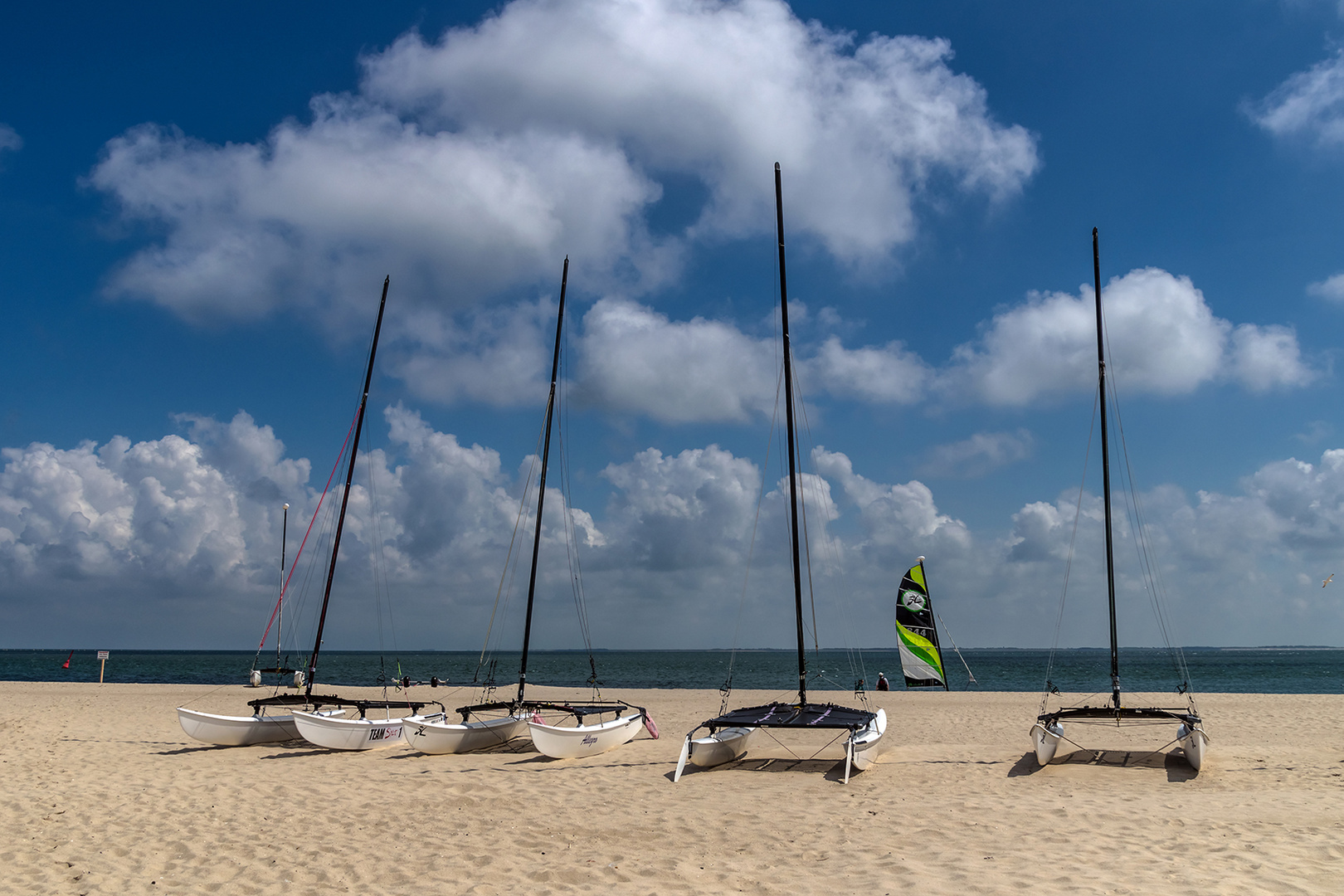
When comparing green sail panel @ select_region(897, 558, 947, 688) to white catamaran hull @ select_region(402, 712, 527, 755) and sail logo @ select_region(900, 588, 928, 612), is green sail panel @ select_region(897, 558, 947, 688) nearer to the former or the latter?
sail logo @ select_region(900, 588, 928, 612)

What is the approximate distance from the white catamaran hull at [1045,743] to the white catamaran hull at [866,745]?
2.59 m

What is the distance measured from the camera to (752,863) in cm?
853

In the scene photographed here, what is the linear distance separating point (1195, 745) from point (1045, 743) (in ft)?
7.26

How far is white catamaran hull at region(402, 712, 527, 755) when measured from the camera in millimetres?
16047

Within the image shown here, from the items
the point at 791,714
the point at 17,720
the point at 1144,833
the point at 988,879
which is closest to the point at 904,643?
the point at 791,714

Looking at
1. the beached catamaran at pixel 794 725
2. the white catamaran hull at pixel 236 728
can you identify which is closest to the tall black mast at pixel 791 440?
the beached catamaran at pixel 794 725

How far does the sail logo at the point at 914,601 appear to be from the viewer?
29.0 meters

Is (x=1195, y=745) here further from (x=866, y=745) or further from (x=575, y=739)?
(x=575, y=739)

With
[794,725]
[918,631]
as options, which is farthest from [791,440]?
[918,631]

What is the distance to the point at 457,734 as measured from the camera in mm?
16281

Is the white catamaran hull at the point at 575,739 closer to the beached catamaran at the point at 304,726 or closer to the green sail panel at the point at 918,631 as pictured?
the beached catamaran at the point at 304,726

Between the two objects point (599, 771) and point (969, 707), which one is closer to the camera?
point (599, 771)

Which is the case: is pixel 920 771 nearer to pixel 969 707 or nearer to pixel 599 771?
pixel 599 771

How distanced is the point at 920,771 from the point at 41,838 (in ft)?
40.7
